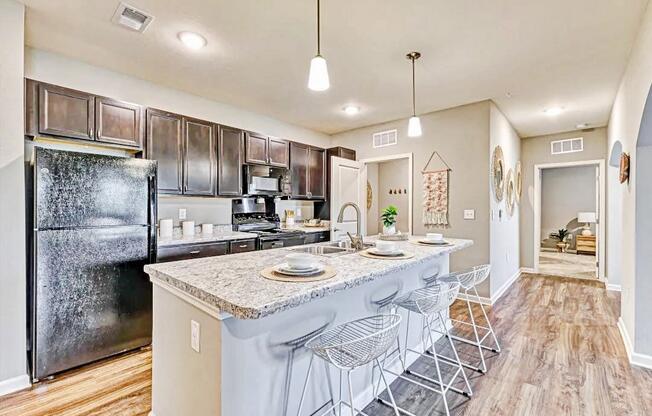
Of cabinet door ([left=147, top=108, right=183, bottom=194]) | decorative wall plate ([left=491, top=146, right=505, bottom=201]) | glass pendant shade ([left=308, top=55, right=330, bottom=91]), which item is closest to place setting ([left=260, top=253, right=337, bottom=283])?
glass pendant shade ([left=308, top=55, right=330, bottom=91])

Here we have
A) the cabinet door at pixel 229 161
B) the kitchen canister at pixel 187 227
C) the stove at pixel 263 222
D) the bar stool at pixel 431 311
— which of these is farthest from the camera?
the stove at pixel 263 222

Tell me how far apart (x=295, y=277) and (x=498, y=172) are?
3.97 m

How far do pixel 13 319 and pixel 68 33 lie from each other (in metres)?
2.20

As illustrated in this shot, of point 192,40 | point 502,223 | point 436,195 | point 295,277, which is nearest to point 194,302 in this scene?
point 295,277

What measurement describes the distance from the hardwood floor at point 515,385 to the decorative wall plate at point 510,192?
7.08ft

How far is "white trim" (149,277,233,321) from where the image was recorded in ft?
4.05

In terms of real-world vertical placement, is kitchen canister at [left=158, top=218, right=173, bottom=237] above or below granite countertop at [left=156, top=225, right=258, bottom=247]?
above

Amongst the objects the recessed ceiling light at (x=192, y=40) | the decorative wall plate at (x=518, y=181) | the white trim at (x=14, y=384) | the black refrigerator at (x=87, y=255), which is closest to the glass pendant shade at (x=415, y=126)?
the recessed ceiling light at (x=192, y=40)

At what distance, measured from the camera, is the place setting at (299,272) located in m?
1.43

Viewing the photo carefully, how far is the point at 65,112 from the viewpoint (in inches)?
103

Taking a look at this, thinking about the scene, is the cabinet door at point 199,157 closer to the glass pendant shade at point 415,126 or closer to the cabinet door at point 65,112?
the cabinet door at point 65,112

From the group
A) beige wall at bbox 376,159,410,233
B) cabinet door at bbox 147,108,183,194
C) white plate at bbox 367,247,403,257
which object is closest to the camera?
white plate at bbox 367,247,403,257

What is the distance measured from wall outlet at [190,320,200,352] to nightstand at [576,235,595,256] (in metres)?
9.56

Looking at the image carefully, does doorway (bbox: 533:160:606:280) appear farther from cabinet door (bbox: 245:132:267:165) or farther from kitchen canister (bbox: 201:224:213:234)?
kitchen canister (bbox: 201:224:213:234)
